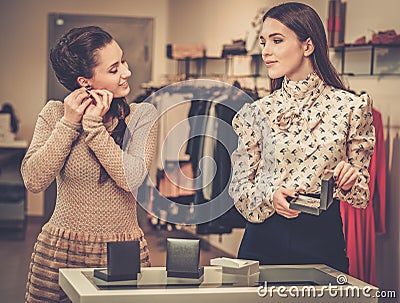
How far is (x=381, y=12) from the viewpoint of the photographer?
453 centimetres

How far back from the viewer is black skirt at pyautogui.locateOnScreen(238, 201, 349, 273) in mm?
2609

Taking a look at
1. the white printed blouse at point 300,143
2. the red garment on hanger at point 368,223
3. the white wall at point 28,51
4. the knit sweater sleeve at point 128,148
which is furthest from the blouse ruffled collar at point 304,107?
the white wall at point 28,51

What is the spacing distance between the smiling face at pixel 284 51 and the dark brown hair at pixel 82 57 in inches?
19.8

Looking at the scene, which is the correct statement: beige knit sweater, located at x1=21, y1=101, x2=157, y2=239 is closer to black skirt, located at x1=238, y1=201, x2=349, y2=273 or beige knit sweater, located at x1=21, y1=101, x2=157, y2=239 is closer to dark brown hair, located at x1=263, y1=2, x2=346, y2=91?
black skirt, located at x1=238, y1=201, x2=349, y2=273

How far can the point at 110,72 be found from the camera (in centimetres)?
256

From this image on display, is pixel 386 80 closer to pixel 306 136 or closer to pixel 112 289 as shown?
pixel 306 136

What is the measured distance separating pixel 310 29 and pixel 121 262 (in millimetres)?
1024

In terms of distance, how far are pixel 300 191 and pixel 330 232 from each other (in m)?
0.21

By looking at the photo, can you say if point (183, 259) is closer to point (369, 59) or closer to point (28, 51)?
point (369, 59)

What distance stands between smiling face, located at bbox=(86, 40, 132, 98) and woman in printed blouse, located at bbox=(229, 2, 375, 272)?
0.41 m

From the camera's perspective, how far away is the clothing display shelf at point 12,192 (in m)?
7.83

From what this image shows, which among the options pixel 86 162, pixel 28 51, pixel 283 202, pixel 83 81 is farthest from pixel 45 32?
pixel 283 202

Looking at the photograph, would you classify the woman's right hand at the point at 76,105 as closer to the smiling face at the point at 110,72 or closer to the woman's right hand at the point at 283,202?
the smiling face at the point at 110,72

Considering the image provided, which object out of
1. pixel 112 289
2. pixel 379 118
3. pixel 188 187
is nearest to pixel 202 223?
pixel 188 187
